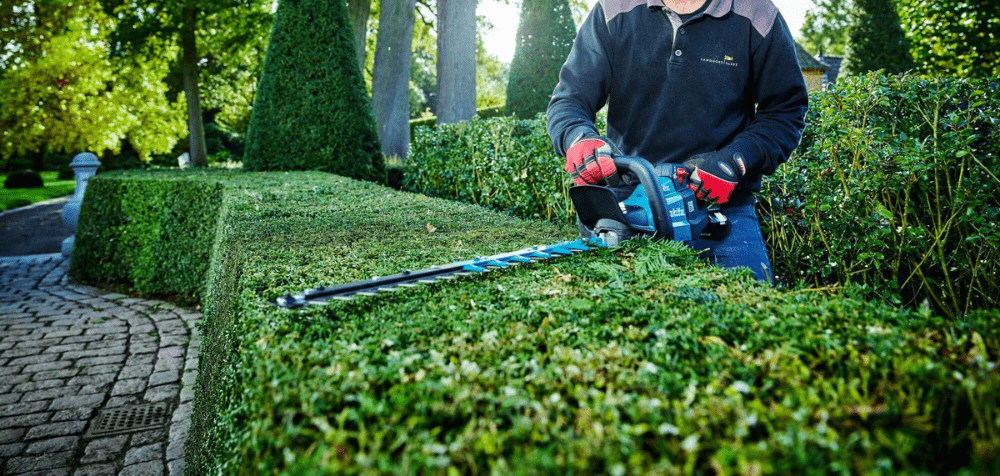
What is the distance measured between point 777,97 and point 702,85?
39 centimetres

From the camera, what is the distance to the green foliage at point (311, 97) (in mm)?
9586

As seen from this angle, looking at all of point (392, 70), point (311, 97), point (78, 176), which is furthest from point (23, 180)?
point (311, 97)

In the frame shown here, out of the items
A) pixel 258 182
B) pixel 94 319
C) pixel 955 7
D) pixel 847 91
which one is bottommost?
pixel 94 319

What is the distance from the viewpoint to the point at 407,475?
863mm

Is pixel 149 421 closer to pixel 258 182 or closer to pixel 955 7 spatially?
pixel 258 182

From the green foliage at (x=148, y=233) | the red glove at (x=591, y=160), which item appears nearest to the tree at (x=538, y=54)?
the green foliage at (x=148, y=233)

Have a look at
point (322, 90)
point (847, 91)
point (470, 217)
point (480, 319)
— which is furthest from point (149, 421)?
point (322, 90)

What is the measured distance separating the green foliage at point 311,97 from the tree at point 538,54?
371 centimetres

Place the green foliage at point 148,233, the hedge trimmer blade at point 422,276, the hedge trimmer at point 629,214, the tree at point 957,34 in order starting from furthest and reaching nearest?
1. the tree at point 957,34
2. the green foliage at point 148,233
3. the hedge trimmer at point 629,214
4. the hedge trimmer blade at point 422,276

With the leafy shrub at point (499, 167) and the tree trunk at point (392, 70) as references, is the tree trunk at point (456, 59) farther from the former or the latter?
the leafy shrub at point (499, 167)

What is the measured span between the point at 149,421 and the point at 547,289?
132 inches

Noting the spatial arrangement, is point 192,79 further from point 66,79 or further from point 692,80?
point 692,80

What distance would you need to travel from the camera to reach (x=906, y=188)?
3.59 meters

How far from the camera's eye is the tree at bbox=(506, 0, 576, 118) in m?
12.2
